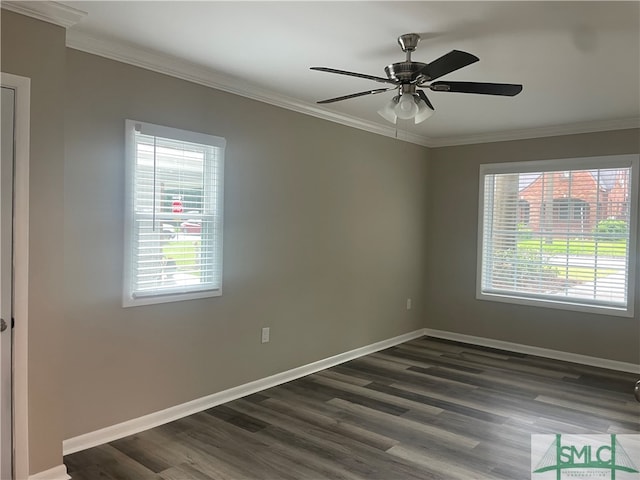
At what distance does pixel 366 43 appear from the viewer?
2895 mm

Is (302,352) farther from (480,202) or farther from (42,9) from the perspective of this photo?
(42,9)

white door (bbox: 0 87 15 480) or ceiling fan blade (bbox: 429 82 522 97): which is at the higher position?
ceiling fan blade (bbox: 429 82 522 97)

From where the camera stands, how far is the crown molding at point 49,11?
2332 millimetres

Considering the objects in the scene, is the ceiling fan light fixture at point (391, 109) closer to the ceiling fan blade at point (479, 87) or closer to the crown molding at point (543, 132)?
the ceiling fan blade at point (479, 87)

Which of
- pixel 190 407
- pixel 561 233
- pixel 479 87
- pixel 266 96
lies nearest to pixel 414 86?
pixel 479 87

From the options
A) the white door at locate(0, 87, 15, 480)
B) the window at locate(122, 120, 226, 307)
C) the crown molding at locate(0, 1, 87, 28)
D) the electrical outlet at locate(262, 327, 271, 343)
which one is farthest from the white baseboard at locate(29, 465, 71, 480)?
the crown molding at locate(0, 1, 87, 28)

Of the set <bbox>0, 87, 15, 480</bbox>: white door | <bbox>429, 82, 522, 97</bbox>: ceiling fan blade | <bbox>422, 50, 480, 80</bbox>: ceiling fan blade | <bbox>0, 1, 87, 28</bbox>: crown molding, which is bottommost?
<bbox>0, 87, 15, 480</bbox>: white door

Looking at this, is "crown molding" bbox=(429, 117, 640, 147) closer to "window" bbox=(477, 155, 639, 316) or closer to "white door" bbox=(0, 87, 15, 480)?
"window" bbox=(477, 155, 639, 316)

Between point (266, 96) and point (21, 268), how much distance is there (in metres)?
2.28

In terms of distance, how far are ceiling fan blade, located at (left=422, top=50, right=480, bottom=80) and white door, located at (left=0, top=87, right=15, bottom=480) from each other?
2.06 m

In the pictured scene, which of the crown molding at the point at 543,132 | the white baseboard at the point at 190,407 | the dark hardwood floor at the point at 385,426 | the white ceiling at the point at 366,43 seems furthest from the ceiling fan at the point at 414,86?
the crown molding at the point at 543,132

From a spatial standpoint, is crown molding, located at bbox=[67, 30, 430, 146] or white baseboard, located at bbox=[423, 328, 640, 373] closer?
crown molding, located at bbox=[67, 30, 430, 146]

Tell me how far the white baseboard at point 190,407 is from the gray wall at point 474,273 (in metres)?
1.47

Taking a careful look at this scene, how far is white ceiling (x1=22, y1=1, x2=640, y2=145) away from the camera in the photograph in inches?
96.9
